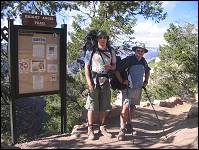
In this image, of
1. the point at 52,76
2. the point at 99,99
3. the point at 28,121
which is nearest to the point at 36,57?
the point at 52,76

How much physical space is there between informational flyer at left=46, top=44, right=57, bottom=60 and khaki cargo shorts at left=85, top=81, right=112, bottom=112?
121cm

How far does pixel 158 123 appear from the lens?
912cm

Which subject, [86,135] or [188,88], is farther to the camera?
[188,88]

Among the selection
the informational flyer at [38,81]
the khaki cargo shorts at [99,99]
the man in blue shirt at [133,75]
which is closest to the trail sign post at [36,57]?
the informational flyer at [38,81]

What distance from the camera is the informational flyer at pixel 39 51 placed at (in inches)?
301

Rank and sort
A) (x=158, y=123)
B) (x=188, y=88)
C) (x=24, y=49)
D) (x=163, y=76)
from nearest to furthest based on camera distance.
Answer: (x=24, y=49) → (x=158, y=123) → (x=188, y=88) → (x=163, y=76)

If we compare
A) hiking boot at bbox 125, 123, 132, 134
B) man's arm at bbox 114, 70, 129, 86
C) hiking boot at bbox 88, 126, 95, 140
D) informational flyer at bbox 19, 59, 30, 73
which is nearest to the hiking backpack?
man's arm at bbox 114, 70, 129, 86

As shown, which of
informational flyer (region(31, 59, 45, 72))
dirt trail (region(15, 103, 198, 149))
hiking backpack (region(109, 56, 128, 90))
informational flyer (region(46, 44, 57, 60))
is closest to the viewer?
dirt trail (region(15, 103, 198, 149))

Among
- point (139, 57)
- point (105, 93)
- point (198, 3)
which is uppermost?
point (198, 3)

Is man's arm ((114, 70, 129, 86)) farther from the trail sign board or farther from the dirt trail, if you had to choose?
the trail sign board

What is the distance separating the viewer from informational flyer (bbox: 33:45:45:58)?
25.1 ft

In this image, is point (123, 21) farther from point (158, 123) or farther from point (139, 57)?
point (139, 57)

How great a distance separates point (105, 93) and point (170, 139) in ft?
4.23

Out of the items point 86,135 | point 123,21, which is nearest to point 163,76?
point 123,21
